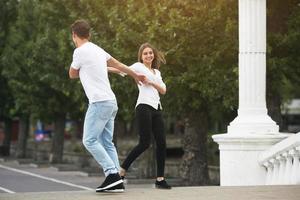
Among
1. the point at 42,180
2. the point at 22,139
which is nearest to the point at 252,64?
the point at 42,180

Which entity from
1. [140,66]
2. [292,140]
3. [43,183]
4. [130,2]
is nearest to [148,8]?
[130,2]

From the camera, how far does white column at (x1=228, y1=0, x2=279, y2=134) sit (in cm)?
1507

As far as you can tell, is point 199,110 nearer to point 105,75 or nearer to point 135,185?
point 135,185

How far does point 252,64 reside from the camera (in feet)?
49.5

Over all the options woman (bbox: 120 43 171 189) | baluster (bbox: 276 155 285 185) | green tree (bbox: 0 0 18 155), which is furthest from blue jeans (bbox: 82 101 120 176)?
green tree (bbox: 0 0 18 155)

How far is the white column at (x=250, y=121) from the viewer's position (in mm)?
14758

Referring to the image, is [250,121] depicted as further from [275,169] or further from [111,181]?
[111,181]

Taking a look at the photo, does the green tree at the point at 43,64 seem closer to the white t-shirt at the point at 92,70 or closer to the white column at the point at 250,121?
the white column at the point at 250,121

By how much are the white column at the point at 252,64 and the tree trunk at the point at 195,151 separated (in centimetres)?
1090

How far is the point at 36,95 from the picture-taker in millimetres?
37938

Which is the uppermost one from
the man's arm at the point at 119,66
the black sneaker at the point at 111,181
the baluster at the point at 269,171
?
the man's arm at the point at 119,66

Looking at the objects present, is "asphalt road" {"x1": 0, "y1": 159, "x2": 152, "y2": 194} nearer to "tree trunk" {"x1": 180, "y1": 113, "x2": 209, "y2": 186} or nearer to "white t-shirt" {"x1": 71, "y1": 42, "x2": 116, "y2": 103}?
"tree trunk" {"x1": 180, "y1": 113, "x2": 209, "y2": 186}

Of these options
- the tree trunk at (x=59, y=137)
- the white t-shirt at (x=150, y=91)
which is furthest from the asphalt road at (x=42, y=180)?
the white t-shirt at (x=150, y=91)

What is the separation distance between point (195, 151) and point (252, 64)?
37.3ft
